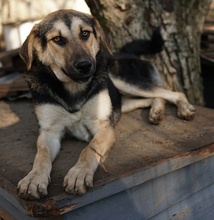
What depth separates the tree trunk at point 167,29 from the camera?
396 cm

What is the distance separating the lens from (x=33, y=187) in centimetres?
210

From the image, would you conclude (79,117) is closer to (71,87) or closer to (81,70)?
(71,87)

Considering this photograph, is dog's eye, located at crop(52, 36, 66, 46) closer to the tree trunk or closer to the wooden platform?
the wooden platform

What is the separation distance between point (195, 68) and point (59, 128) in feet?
6.31

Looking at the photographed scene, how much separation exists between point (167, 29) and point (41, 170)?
7.51 feet

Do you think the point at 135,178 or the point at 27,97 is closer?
the point at 135,178

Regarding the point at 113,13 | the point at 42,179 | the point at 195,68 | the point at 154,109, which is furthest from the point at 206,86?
the point at 42,179

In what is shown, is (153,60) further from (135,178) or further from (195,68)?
(135,178)

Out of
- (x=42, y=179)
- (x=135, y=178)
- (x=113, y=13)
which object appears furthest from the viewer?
(x=113, y=13)

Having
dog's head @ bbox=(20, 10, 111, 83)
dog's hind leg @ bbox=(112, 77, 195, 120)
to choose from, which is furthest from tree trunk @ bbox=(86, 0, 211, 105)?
dog's head @ bbox=(20, 10, 111, 83)

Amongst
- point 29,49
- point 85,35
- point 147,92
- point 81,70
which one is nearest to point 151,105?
point 147,92

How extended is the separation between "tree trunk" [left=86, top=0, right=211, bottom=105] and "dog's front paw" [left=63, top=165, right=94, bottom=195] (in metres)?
2.09

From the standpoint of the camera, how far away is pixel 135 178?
232 centimetres

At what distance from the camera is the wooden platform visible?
2189 millimetres
